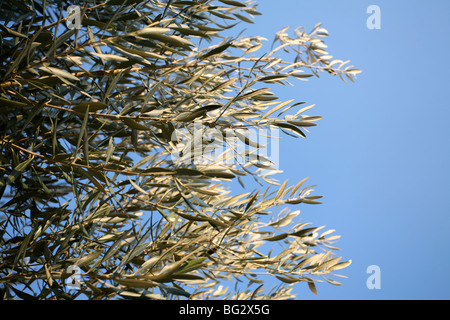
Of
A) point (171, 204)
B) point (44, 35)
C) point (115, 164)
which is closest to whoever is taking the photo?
point (44, 35)

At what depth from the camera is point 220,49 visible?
3.78ft

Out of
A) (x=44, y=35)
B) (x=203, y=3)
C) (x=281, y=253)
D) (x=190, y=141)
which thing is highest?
(x=203, y=3)

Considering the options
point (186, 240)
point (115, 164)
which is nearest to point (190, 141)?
point (115, 164)

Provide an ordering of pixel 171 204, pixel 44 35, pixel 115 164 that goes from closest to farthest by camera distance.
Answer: pixel 44 35, pixel 115 164, pixel 171 204

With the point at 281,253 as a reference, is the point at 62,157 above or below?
above

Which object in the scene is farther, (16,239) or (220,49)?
(16,239)
